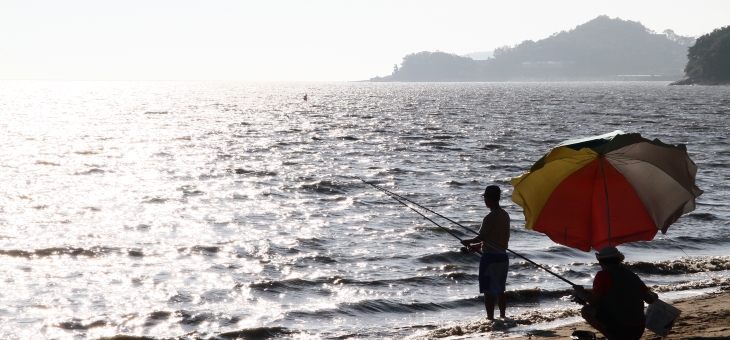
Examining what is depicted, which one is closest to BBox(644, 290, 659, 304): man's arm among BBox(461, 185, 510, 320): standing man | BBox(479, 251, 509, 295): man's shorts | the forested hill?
BBox(461, 185, 510, 320): standing man

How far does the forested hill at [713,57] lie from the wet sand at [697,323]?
487ft

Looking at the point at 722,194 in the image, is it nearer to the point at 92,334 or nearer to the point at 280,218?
the point at 280,218

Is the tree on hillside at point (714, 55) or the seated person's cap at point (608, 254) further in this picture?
the tree on hillside at point (714, 55)

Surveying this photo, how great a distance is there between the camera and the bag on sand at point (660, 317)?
671cm

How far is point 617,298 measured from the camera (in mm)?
6590

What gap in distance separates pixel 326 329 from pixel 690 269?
7259 mm

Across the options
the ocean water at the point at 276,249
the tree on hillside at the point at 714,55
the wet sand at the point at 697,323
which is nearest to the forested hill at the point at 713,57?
the tree on hillside at the point at 714,55

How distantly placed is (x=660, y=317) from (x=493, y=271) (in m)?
3.02

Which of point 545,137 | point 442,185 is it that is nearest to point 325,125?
point 545,137

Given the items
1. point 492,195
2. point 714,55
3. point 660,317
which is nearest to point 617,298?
point 660,317

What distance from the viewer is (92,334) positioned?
1057cm

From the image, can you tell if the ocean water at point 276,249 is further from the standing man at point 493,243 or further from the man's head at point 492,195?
the man's head at point 492,195

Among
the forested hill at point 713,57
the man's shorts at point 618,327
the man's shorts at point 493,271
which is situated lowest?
the man's shorts at point 493,271

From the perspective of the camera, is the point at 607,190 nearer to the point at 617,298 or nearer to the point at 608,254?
the point at 608,254
